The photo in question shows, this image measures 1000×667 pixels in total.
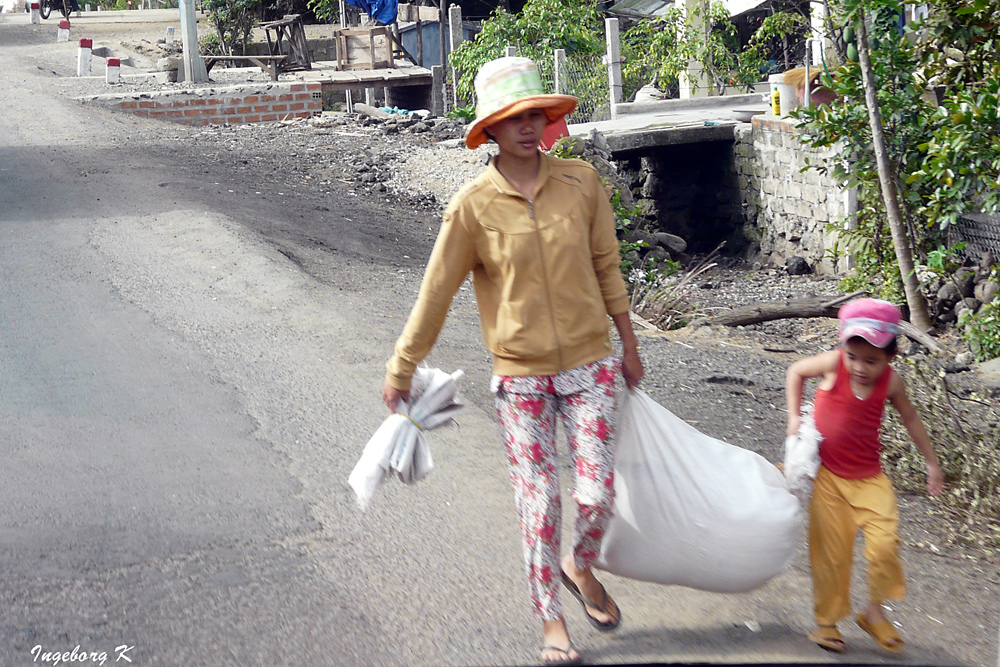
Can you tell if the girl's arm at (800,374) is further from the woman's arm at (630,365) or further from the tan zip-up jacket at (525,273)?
the tan zip-up jacket at (525,273)

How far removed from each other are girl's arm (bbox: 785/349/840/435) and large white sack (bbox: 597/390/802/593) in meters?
0.20

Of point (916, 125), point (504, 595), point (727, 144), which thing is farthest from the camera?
point (727, 144)

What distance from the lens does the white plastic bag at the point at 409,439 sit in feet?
9.21

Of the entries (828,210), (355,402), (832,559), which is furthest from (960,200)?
(832,559)

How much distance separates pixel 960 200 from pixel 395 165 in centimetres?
659

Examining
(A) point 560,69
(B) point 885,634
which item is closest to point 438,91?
(A) point 560,69

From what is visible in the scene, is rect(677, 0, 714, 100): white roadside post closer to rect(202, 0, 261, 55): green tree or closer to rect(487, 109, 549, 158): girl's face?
rect(202, 0, 261, 55): green tree

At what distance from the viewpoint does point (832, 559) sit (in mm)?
2930

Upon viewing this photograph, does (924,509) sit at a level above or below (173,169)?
below

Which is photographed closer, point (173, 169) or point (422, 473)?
point (422, 473)

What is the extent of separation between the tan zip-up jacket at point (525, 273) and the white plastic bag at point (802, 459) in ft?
2.04

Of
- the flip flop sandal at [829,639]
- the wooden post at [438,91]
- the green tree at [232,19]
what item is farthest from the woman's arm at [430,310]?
the green tree at [232,19]

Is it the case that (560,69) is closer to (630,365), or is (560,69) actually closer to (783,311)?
(783,311)

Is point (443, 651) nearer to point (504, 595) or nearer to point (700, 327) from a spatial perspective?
point (504, 595)
